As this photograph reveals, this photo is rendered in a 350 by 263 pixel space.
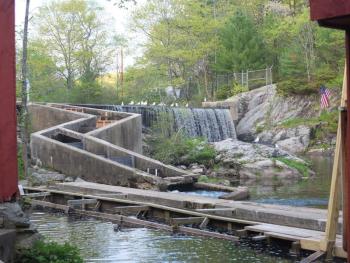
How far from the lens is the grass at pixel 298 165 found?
79.9 ft

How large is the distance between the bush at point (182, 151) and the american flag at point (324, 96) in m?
13.5

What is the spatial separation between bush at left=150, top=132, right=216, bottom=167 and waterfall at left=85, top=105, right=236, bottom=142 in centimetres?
394

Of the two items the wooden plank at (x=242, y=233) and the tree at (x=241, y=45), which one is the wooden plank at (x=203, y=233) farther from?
the tree at (x=241, y=45)

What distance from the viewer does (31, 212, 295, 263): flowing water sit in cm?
1010

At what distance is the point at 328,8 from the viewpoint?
3877 mm

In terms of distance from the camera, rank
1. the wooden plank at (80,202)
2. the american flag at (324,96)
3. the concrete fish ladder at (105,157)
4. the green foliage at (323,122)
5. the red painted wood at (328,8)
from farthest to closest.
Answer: the american flag at (324,96), the green foliage at (323,122), the concrete fish ladder at (105,157), the wooden plank at (80,202), the red painted wood at (328,8)

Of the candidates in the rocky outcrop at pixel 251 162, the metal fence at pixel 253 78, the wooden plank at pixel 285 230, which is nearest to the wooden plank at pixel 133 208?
the wooden plank at pixel 285 230

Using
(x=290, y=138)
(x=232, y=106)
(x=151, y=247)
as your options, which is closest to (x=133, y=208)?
(x=151, y=247)

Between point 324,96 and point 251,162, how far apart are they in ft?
49.5

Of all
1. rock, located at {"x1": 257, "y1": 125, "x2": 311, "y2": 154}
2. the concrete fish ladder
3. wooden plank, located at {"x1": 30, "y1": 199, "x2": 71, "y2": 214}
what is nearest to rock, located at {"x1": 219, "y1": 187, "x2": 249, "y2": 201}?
the concrete fish ladder

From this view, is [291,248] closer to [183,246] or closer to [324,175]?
[183,246]

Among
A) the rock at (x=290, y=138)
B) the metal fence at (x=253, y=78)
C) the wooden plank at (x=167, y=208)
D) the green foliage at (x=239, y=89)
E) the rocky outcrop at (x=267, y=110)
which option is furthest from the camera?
the metal fence at (x=253, y=78)

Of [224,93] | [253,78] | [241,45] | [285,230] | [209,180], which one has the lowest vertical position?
[209,180]

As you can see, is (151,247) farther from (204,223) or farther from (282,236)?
(282,236)
